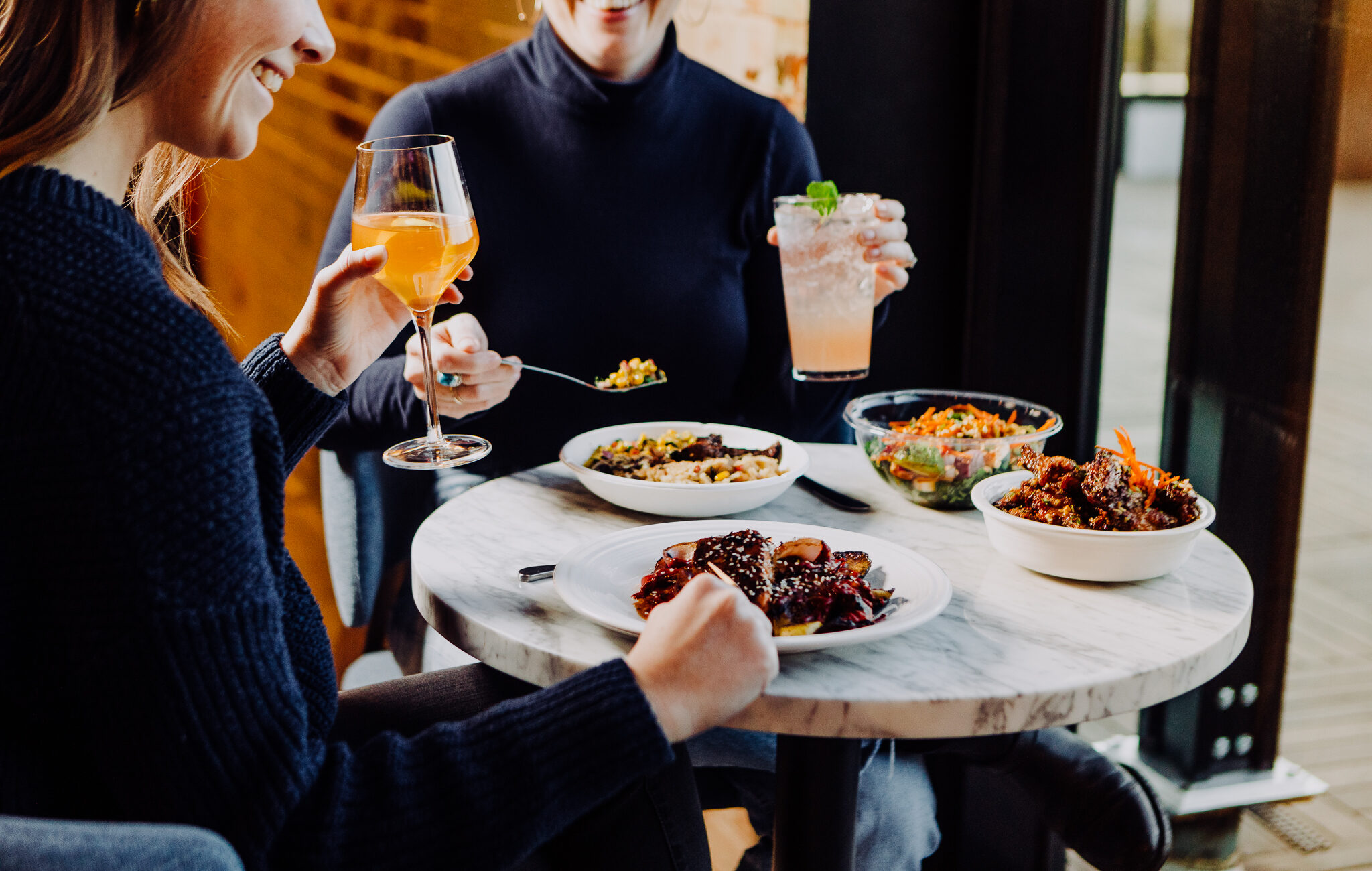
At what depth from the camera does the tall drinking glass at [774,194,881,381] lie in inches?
57.9

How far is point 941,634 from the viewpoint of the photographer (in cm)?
103

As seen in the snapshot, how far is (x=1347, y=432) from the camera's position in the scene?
1941 millimetres

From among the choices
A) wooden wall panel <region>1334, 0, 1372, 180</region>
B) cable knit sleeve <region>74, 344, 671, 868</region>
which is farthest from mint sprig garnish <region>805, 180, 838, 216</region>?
wooden wall panel <region>1334, 0, 1372, 180</region>

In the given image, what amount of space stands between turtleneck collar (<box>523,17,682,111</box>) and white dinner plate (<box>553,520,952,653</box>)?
957 millimetres

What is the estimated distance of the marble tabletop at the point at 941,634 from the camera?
35.7 inches

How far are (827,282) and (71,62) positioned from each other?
970 millimetres

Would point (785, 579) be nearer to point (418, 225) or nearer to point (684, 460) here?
point (684, 460)

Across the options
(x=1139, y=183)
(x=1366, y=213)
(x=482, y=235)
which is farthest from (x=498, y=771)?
(x=1139, y=183)

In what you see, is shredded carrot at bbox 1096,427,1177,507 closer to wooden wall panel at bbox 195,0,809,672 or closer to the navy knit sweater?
the navy knit sweater

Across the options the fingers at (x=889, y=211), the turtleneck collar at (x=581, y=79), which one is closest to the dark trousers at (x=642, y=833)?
the fingers at (x=889, y=211)

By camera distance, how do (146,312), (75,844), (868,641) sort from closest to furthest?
1. (75,844)
2. (146,312)
3. (868,641)

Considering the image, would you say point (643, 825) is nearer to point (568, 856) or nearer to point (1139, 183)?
point (568, 856)

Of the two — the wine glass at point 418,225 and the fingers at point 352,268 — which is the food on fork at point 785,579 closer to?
the wine glass at point 418,225

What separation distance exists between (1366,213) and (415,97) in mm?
1592
